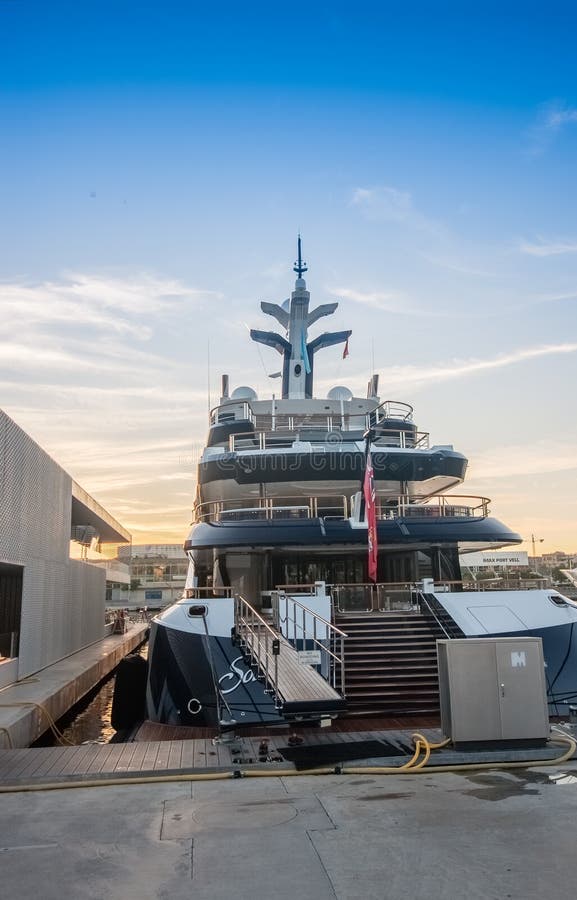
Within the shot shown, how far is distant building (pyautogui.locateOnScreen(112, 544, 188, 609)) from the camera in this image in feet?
359

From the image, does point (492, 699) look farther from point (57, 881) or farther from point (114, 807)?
point (57, 881)

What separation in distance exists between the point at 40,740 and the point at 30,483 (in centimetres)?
723

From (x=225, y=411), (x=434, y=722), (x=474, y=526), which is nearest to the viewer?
(x=434, y=722)

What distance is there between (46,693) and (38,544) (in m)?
5.50

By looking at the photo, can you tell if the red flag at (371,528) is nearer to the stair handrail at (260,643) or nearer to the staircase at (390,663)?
the staircase at (390,663)

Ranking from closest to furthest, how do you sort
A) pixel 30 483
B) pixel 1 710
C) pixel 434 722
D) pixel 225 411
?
pixel 434 722 < pixel 1 710 < pixel 30 483 < pixel 225 411

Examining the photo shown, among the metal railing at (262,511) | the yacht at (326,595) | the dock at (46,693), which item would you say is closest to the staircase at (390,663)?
the yacht at (326,595)

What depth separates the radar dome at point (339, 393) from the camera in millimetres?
25958

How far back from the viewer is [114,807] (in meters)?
7.54

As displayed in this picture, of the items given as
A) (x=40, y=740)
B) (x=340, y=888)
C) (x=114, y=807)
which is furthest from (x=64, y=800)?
(x=40, y=740)

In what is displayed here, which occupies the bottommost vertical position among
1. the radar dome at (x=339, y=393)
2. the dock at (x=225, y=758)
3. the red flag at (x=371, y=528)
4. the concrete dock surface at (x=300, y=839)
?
the concrete dock surface at (x=300, y=839)

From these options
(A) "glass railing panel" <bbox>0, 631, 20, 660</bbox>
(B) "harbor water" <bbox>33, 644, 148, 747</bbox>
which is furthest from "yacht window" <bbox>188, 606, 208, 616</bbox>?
(A) "glass railing panel" <bbox>0, 631, 20, 660</bbox>

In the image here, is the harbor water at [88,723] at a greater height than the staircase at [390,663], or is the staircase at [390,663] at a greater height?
the staircase at [390,663]

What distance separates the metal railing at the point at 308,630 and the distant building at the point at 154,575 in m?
85.9
